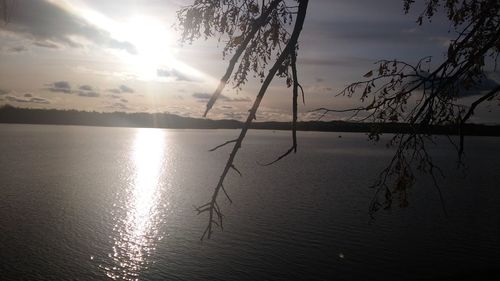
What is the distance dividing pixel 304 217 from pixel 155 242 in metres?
12.2

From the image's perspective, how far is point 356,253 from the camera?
981 inches

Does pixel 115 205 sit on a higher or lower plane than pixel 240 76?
lower

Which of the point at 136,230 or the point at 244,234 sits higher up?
the point at 244,234

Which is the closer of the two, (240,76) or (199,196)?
(240,76)

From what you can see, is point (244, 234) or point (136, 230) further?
point (136, 230)

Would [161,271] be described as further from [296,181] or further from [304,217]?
[296,181]

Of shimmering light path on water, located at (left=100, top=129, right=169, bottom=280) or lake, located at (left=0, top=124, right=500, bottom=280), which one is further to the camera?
shimmering light path on water, located at (left=100, top=129, right=169, bottom=280)

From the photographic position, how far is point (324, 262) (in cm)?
2331

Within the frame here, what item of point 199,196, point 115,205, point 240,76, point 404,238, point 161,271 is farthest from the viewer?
point 199,196

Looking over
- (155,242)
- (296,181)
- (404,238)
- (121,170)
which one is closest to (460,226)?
(404,238)

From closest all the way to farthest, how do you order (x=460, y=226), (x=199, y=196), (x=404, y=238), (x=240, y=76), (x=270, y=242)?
(x=240, y=76) → (x=270, y=242) → (x=404, y=238) → (x=460, y=226) → (x=199, y=196)

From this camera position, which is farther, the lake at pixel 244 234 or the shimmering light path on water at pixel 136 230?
the shimmering light path on water at pixel 136 230

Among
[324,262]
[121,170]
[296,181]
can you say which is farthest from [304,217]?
[121,170]

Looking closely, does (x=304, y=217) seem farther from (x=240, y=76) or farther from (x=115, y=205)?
(x=240, y=76)
